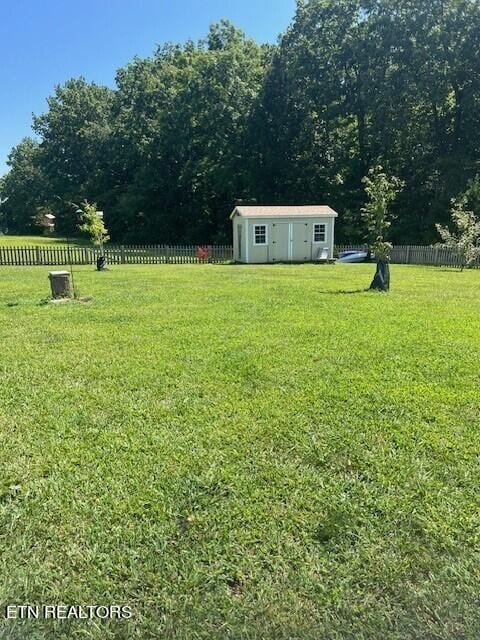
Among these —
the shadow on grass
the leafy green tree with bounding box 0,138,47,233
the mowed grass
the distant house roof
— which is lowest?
the mowed grass

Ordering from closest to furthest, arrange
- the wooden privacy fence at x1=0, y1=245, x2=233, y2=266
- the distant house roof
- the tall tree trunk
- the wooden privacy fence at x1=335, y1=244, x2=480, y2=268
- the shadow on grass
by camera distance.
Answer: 1. the shadow on grass
2. the tall tree trunk
3. the wooden privacy fence at x1=0, y1=245, x2=233, y2=266
4. the wooden privacy fence at x1=335, y1=244, x2=480, y2=268
5. the distant house roof

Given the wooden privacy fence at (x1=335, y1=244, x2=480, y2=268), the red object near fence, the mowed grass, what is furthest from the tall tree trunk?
the red object near fence

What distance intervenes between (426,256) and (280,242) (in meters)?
7.67

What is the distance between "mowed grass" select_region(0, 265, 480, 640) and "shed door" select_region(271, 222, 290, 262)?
17.6m

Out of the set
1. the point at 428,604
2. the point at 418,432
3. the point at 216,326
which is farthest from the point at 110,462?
the point at 216,326

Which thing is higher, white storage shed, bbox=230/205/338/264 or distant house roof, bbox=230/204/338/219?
distant house roof, bbox=230/204/338/219

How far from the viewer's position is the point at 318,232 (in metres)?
22.7

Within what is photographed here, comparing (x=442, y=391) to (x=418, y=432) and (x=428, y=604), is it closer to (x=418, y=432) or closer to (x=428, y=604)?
(x=418, y=432)

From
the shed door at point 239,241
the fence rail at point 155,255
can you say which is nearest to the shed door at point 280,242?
the shed door at point 239,241

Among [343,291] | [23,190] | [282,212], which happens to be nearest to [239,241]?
[282,212]

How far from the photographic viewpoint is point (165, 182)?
38.0 metres

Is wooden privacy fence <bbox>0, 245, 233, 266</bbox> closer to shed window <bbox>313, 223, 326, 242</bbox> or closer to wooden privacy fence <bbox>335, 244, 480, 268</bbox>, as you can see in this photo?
shed window <bbox>313, 223, 326, 242</bbox>

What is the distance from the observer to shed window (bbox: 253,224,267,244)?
22266 mm

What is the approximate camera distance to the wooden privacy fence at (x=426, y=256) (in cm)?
2153
